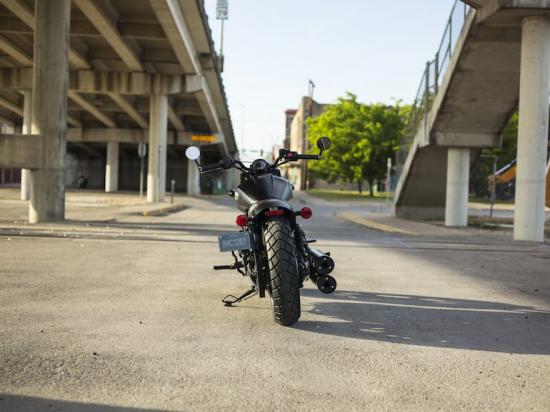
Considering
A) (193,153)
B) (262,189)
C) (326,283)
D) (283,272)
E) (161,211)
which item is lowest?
(161,211)

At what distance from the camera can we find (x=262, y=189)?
5.09 metres

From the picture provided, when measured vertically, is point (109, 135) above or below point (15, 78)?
below

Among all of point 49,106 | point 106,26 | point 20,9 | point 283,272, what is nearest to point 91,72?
point 106,26

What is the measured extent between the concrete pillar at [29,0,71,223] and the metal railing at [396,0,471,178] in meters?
9.96

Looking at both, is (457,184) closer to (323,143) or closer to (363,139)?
(323,143)

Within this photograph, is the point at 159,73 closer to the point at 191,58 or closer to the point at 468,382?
the point at 191,58

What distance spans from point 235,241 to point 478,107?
14.8 m

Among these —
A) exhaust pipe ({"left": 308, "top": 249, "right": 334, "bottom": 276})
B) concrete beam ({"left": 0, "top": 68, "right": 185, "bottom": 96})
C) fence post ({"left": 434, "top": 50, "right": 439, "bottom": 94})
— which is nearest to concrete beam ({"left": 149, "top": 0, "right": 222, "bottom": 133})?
concrete beam ({"left": 0, "top": 68, "right": 185, "bottom": 96})

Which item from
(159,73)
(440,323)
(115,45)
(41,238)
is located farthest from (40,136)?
(159,73)

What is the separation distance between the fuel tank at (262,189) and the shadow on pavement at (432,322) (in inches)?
41.1

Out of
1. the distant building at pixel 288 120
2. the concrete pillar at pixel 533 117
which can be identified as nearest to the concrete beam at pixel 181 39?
the concrete pillar at pixel 533 117

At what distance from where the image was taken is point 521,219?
44.7 feet

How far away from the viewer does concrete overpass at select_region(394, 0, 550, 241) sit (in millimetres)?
13234

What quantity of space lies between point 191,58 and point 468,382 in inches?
996
